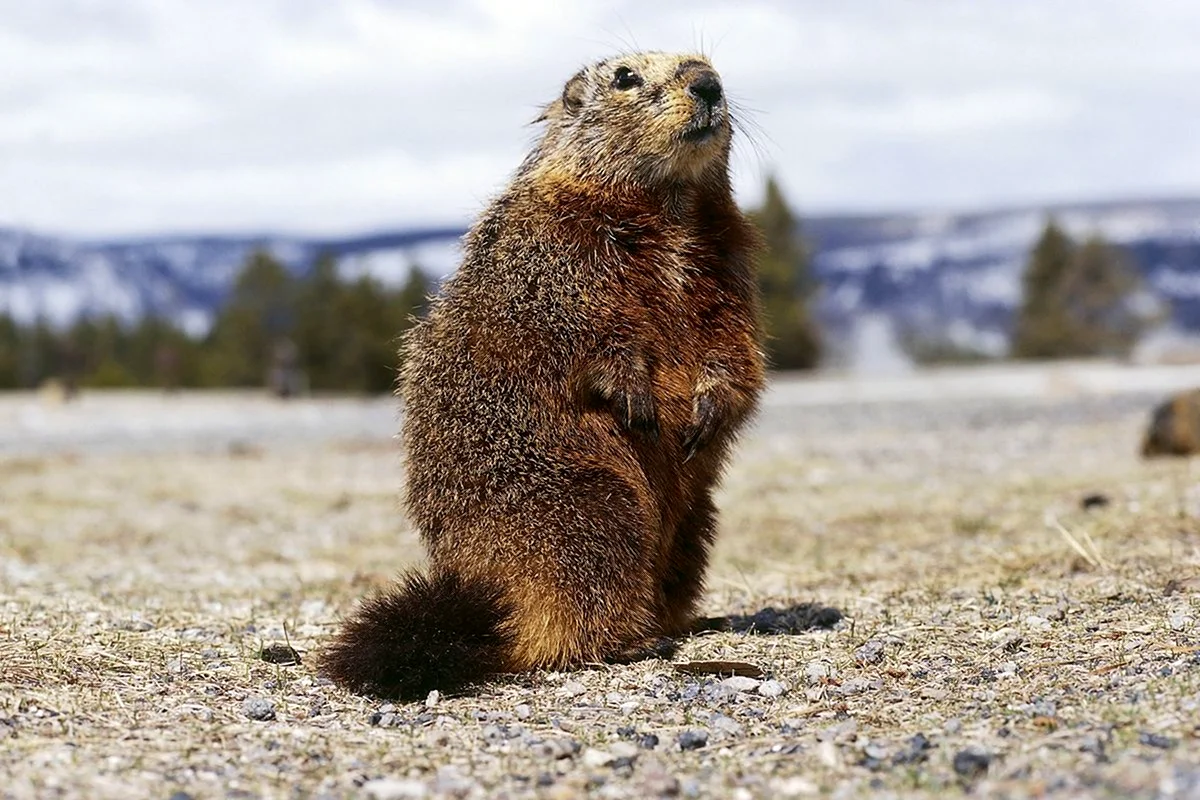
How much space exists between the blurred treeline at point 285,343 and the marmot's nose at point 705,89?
1809 inches

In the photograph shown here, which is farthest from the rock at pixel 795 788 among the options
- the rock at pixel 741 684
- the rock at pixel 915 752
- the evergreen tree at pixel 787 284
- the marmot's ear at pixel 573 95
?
the evergreen tree at pixel 787 284

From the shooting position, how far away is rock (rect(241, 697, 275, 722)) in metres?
5.38

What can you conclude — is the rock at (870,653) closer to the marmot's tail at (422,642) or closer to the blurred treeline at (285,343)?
the marmot's tail at (422,642)

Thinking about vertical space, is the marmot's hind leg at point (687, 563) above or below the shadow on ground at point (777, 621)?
above

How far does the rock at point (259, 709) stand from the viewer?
17.6ft

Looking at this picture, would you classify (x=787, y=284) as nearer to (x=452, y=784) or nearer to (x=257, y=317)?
(x=257, y=317)

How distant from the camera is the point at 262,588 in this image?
966 centimetres

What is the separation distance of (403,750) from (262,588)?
202 inches

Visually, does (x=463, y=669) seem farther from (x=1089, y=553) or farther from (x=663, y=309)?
(x=1089, y=553)

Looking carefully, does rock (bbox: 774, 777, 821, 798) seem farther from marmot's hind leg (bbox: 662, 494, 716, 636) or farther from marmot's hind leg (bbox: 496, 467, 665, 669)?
marmot's hind leg (bbox: 662, 494, 716, 636)

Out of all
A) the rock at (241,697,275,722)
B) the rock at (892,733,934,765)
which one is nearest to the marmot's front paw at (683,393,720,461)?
the rock at (892,733,934,765)

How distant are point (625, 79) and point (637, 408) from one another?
2.03 m

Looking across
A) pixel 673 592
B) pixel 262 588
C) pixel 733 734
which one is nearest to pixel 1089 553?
pixel 673 592

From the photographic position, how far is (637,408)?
622 cm
